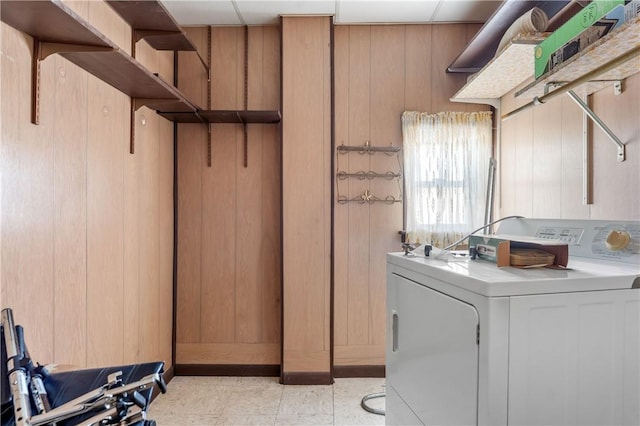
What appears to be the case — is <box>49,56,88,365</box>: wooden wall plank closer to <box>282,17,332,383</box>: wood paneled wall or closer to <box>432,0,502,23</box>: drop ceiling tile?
<box>282,17,332,383</box>: wood paneled wall

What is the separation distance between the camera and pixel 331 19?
2660mm

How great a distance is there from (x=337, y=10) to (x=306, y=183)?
48.4 inches

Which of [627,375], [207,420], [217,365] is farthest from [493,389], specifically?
[217,365]

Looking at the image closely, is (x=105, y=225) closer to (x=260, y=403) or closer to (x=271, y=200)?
(x=271, y=200)

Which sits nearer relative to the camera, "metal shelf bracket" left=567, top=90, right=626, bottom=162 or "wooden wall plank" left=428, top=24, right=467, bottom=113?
"metal shelf bracket" left=567, top=90, right=626, bottom=162

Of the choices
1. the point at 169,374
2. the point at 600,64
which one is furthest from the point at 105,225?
the point at 600,64

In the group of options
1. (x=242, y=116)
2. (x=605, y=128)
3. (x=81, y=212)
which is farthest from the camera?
(x=242, y=116)

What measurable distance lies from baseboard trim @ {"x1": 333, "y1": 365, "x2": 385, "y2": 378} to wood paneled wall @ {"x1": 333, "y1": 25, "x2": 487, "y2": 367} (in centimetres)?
19

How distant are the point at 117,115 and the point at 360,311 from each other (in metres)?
2.04

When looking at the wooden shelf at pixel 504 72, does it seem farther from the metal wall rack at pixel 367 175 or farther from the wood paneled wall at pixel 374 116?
the metal wall rack at pixel 367 175

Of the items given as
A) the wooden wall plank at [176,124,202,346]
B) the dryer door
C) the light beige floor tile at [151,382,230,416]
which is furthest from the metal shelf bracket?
the light beige floor tile at [151,382,230,416]

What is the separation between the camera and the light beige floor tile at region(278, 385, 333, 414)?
88.9 inches

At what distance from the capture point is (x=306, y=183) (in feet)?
8.79

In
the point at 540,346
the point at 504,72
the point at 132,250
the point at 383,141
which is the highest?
the point at 504,72
